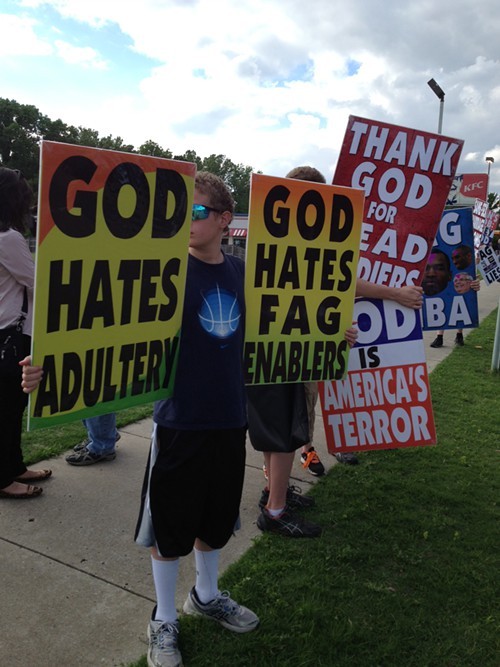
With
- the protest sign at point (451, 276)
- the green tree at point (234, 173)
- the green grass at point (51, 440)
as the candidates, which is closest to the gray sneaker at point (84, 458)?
the green grass at point (51, 440)

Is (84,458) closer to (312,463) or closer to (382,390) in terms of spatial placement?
(312,463)

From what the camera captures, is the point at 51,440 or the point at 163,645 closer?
the point at 163,645

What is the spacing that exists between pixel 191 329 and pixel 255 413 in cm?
115

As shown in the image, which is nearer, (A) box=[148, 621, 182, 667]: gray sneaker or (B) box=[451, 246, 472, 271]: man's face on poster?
(A) box=[148, 621, 182, 667]: gray sneaker

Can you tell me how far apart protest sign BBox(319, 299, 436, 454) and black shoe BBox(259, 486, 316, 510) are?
49 cm

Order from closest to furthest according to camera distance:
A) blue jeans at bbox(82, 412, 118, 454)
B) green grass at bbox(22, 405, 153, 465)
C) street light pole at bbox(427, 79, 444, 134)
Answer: blue jeans at bbox(82, 412, 118, 454), green grass at bbox(22, 405, 153, 465), street light pole at bbox(427, 79, 444, 134)

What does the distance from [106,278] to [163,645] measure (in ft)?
4.78

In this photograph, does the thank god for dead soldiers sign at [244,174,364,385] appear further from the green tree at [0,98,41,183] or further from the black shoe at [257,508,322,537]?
the green tree at [0,98,41,183]

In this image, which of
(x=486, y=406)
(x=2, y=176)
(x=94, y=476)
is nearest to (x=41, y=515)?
(x=94, y=476)

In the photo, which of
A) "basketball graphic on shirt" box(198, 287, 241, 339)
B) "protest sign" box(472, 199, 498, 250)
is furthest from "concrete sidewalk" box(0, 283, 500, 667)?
"protest sign" box(472, 199, 498, 250)

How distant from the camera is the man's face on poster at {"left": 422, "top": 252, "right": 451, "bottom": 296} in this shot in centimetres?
450

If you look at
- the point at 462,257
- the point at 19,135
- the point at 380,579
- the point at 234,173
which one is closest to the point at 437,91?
the point at 462,257

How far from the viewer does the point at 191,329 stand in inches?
85.0

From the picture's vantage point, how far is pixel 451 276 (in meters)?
4.56
